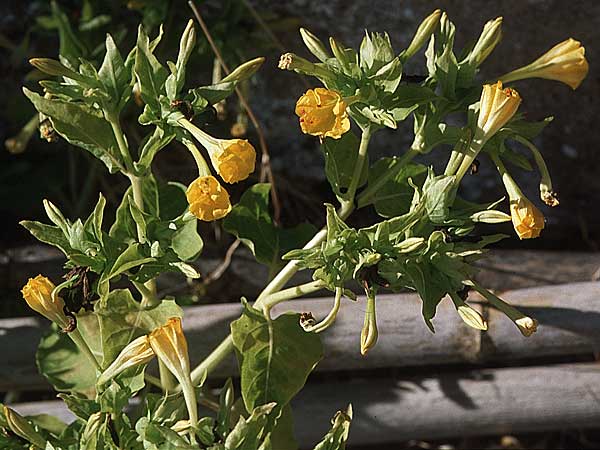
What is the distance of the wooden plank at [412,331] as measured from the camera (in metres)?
1.20

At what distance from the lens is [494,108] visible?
0.80m

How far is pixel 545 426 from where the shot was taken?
1332mm

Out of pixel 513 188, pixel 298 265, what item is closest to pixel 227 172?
pixel 298 265

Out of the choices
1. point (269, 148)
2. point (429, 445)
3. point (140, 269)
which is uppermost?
point (140, 269)

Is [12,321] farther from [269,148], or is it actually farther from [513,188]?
[513,188]

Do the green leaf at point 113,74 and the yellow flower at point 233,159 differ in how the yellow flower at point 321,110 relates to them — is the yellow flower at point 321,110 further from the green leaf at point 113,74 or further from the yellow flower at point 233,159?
the green leaf at point 113,74

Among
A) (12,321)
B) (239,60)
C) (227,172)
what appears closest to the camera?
(227,172)

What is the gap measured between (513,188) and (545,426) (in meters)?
0.63

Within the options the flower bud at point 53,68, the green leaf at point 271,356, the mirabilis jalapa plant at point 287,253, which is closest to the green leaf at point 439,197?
the mirabilis jalapa plant at point 287,253

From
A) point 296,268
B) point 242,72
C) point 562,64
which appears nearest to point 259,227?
point 296,268

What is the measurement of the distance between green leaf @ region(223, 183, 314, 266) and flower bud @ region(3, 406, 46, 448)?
1.04 ft

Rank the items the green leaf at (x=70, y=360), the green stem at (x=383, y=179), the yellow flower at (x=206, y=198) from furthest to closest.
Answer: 1. the green leaf at (x=70, y=360)
2. the green stem at (x=383, y=179)
3. the yellow flower at (x=206, y=198)

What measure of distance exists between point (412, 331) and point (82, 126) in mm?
583

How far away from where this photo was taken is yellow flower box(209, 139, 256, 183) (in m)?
0.79
